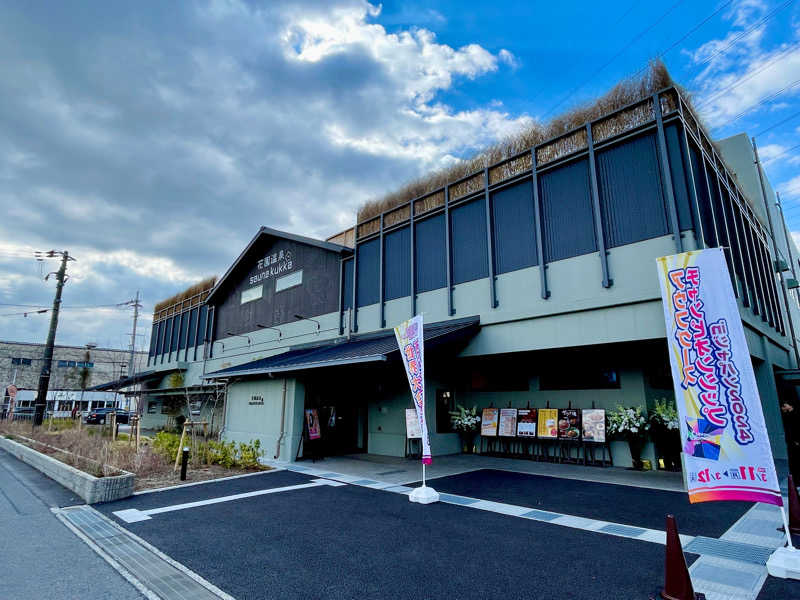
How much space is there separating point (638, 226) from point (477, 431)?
8260mm

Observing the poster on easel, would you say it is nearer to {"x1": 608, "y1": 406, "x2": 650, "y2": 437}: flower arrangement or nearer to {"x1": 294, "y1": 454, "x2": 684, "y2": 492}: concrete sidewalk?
{"x1": 294, "y1": 454, "x2": 684, "y2": 492}: concrete sidewalk

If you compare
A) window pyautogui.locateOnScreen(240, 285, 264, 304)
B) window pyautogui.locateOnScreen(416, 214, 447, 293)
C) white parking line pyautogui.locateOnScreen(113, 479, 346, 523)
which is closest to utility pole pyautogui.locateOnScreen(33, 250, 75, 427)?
window pyautogui.locateOnScreen(240, 285, 264, 304)

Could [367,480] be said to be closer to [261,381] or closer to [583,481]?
[583,481]

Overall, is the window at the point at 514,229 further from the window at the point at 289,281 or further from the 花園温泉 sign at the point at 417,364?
the window at the point at 289,281

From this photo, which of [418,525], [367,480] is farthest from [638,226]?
[367,480]

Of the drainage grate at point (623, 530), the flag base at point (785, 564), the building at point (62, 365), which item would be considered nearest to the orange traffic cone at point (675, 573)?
the flag base at point (785, 564)

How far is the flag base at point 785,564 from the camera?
422cm

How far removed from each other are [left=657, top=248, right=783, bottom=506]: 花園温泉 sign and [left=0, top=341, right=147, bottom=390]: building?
4752 centimetres

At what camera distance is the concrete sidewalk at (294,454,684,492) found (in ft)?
32.2

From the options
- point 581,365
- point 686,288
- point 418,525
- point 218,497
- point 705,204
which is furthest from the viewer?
point 581,365

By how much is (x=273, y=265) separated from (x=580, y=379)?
A: 15043 millimetres

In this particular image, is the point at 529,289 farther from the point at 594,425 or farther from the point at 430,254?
the point at 594,425

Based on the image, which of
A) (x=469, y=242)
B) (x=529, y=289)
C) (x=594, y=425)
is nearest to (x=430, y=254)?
(x=469, y=242)

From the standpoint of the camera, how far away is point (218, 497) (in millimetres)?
8312
